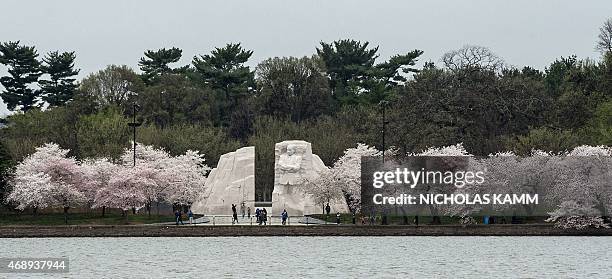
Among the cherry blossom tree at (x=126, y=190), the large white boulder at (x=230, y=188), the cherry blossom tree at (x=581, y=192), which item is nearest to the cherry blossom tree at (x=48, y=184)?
the cherry blossom tree at (x=126, y=190)

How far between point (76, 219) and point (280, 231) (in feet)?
55.7

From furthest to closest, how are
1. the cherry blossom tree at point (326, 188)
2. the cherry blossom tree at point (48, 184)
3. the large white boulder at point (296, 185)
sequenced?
the large white boulder at point (296, 185) → the cherry blossom tree at point (326, 188) → the cherry blossom tree at point (48, 184)

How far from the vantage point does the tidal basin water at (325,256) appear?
69500 millimetres

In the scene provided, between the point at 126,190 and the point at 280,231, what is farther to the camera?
the point at 126,190

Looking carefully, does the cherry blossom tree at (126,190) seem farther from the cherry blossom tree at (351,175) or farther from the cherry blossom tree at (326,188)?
the cherry blossom tree at (351,175)

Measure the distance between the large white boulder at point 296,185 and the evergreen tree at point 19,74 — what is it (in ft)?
196

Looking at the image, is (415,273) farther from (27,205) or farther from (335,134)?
(335,134)

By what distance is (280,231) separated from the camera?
95.1m

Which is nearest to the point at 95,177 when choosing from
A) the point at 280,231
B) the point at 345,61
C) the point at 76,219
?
the point at 76,219

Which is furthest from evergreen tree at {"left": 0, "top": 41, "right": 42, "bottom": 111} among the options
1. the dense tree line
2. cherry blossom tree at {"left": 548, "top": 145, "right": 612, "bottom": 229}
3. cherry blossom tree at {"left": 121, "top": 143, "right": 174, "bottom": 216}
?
cherry blossom tree at {"left": 548, "top": 145, "right": 612, "bottom": 229}

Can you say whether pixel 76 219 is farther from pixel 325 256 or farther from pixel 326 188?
pixel 325 256

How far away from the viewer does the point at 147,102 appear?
15262 cm

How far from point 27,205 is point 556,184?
1559 inches

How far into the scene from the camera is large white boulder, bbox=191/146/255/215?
113562 mm
